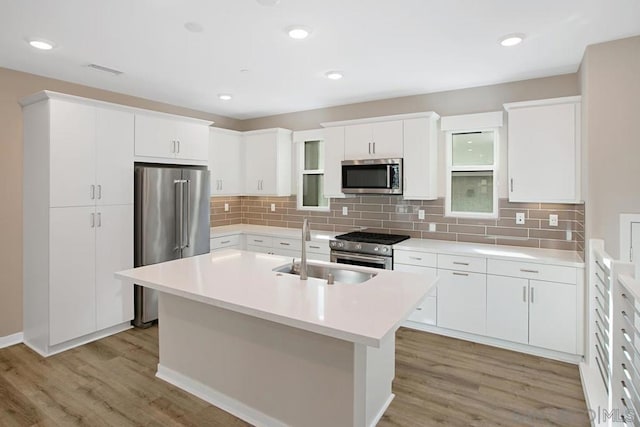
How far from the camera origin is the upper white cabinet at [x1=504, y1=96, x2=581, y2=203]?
126 inches

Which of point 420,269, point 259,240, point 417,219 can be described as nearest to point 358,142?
point 417,219

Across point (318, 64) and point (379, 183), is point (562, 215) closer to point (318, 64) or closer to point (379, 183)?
point (379, 183)

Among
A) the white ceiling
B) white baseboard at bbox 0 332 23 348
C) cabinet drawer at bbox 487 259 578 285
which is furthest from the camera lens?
white baseboard at bbox 0 332 23 348

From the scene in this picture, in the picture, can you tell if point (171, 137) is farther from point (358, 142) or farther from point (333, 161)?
point (358, 142)

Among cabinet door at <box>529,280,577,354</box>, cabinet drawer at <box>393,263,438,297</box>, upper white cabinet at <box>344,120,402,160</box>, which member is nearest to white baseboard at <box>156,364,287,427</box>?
cabinet drawer at <box>393,263,438,297</box>

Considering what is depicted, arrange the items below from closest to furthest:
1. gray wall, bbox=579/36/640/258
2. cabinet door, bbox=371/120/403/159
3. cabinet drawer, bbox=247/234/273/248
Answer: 1. gray wall, bbox=579/36/640/258
2. cabinet door, bbox=371/120/403/159
3. cabinet drawer, bbox=247/234/273/248

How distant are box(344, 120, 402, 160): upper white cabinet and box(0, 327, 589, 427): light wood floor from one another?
82.7 inches

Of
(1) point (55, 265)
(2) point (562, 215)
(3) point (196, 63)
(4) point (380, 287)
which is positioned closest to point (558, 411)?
(4) point (380, 287)

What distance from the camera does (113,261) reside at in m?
3.67

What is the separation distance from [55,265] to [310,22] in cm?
301

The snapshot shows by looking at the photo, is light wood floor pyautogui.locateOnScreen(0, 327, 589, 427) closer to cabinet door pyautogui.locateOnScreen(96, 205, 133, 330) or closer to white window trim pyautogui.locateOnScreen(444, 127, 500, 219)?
cabinet door pyautogui.locateOnScreen(96, 205, 133, 330)

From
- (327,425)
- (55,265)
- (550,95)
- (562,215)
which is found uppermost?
(550,95)

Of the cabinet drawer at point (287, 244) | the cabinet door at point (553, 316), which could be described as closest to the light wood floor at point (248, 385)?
the cabinet door at point (553, 316)

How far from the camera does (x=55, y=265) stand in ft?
10.6
